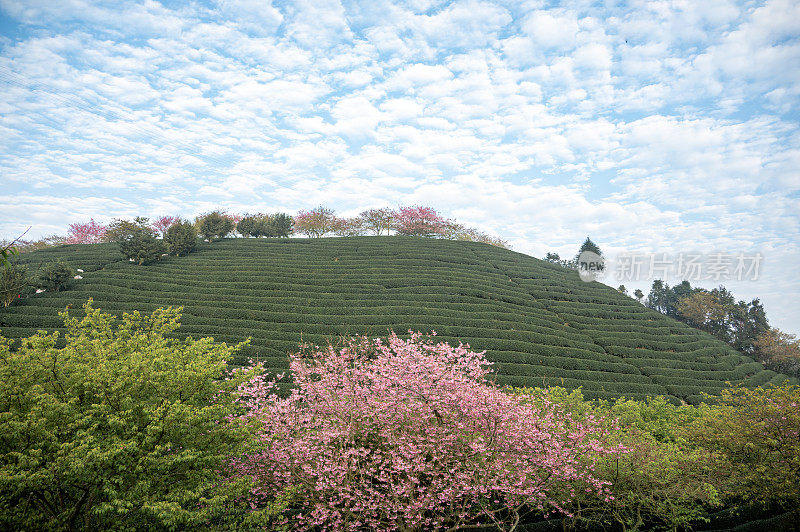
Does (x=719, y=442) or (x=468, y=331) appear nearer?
(x=719, y=442)

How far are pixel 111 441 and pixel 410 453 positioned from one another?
472 cm

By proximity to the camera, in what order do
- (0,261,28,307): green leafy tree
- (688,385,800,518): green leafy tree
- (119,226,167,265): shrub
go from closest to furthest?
(688,385,800,518): green leafy tree → (0,261,28,307): green leafy tree → (119,226,167,265): shrub

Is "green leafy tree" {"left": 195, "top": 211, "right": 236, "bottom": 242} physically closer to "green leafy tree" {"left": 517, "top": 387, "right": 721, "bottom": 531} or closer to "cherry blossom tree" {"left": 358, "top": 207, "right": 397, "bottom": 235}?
"cherry blossom tree" {"left": 358, "top": 207, "right": 397, "bottom": 235}

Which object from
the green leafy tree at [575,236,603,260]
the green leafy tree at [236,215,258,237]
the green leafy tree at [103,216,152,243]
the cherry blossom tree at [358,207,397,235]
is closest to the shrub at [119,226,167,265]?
the green leafy tree at [103,216,152,243]

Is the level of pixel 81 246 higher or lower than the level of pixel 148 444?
higher

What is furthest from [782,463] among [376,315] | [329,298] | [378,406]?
[329,298]

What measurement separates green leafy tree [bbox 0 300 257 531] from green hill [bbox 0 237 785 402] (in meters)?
11.3

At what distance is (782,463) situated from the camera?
870 centimetres

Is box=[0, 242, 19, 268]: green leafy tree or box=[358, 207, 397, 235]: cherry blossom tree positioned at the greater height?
box=[358, 207, 397, 235]: cherry blossom tree

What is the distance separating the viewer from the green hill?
20.3m

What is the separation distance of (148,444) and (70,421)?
1.24 metres

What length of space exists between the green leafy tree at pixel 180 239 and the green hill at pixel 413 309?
3.46 feet

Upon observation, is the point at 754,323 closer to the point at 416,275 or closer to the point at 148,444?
the point at 416,275

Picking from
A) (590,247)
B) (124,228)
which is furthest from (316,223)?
(590,247)
